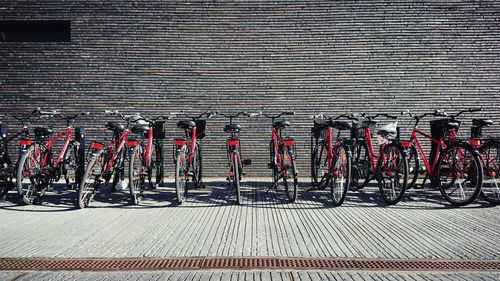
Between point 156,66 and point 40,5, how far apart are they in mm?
3179

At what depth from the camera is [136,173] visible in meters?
5.10

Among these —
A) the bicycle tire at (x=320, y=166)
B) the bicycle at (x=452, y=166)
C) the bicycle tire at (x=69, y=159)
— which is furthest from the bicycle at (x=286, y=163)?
the bicycle tire at (x=69, y=159)

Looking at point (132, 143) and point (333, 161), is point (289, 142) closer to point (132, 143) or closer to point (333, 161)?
point (333, 161)

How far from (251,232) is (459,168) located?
11.2ft

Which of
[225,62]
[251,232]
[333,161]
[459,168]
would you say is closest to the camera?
[251,232]

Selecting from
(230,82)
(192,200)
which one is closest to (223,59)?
(230,82)

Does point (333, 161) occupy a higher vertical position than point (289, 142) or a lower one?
lower

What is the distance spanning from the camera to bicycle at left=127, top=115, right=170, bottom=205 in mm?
4984

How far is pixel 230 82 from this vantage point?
803 centimetres

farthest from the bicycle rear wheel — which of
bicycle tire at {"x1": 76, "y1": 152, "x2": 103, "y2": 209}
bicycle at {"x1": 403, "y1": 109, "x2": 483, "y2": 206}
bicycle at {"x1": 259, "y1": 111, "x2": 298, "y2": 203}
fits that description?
bicycle at {"x1": 403, "y1": 109, "x2": 483, "y2": 206}

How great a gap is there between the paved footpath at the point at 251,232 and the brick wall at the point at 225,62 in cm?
302

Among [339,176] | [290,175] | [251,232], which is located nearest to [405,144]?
[339,176]

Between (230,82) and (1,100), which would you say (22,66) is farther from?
(230,82)

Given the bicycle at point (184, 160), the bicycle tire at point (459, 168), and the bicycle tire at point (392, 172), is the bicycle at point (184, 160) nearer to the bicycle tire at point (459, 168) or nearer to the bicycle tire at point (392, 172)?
the bicycle tire at point (392, 172)
